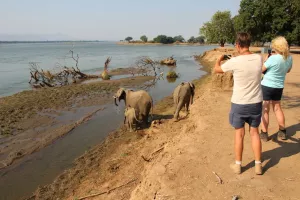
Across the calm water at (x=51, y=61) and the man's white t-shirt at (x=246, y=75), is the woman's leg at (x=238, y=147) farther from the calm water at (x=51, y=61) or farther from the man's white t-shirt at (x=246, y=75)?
the calm water at (x=51, y=61)

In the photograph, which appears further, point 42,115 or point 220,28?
point 220,28

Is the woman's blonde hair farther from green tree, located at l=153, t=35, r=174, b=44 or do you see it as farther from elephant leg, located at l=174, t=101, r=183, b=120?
green tree, located at l=153, t=35, r=174, b=44

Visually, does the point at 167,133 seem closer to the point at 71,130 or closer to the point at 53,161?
the point at 53,161

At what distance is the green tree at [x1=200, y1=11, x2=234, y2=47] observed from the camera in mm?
57938

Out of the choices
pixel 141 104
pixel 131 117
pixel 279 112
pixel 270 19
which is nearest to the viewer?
pixel 279 112

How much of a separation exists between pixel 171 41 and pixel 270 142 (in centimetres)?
14033

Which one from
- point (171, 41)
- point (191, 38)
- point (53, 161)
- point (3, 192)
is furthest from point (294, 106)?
point (191, 38)

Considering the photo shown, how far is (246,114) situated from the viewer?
166 inches

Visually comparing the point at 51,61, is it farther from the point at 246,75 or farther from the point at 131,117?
the point at 246,75

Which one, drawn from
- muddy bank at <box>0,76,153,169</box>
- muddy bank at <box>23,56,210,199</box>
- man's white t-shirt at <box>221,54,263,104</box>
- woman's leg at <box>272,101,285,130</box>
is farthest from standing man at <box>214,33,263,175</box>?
muddy bank at <box>0,76,153,169</box>

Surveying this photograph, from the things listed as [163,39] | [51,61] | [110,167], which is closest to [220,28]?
[51,61]

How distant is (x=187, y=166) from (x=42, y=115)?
10.3 meters

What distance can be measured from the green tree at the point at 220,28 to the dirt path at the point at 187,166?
5089 centimetres

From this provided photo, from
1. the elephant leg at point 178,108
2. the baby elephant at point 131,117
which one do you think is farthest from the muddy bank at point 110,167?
the elephant leg at point 178,108
